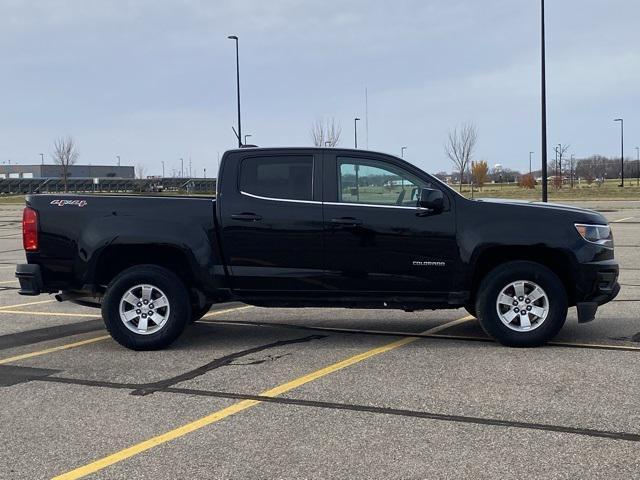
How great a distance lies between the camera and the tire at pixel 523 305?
266 inches

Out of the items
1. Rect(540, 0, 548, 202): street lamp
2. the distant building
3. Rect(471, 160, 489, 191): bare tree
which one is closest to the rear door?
Rect(540, 0, 548, 202): street lamp

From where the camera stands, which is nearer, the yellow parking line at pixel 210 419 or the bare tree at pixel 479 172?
the yellow parking line at pixel 210 419

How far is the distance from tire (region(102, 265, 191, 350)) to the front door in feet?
4.97

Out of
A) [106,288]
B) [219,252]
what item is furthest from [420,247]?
[106,288]

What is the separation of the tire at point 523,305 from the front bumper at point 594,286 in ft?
0.58

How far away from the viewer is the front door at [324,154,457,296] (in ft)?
22.4

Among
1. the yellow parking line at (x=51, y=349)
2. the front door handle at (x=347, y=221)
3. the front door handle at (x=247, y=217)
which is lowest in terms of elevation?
the yellow parking line at (x=51, y=349)

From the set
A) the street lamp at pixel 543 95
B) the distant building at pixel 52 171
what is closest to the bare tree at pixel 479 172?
the street lamp at pixel 543 95

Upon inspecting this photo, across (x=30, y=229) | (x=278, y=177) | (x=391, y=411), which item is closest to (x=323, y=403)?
(x=391, y=411)

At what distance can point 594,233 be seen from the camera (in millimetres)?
6816

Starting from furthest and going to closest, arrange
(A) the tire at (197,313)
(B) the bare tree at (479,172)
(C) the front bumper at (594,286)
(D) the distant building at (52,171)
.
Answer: (D) the distant building at (52,171) → (B) the bare tree at (479,172) → (A) the tire at (197,313) → (C) the front bumper at (594,286)

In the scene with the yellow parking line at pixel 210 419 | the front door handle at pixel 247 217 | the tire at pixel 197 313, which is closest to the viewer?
the yellow parking line at pixel 210 419

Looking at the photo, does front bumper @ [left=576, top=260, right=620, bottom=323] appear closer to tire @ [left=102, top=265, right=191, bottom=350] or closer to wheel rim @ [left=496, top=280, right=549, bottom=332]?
wheel rim @ [left=496, top=280, right=549, bottom=332]

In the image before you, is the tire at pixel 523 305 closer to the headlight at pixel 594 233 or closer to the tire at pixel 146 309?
the headlight at pixel 594 233
